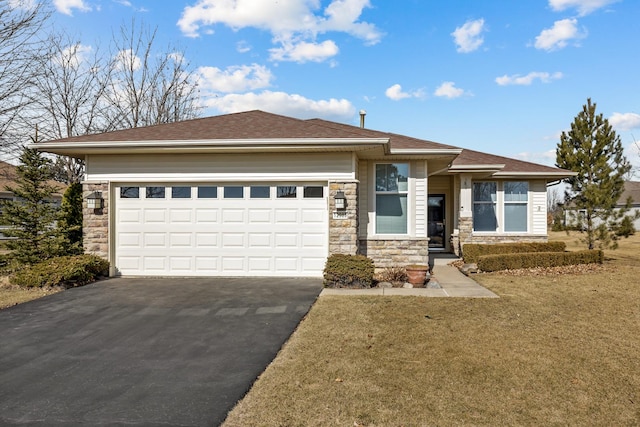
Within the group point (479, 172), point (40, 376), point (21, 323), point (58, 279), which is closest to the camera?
point (40, 376)

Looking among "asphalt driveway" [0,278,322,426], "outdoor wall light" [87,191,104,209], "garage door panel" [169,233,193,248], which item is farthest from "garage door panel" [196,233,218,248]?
"outdoor wall light" [87,191,104,209]

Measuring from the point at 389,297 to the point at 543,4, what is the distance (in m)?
9.49

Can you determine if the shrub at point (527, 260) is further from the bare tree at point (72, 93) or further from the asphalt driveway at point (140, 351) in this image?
the bare tree at point (72, 93)

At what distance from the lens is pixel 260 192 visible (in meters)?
9.42

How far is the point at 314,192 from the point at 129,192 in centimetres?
466

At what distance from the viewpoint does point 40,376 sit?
3.92m

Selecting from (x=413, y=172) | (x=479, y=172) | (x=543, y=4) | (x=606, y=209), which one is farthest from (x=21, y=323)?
(x=606, y=209)

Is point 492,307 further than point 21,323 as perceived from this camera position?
Yes

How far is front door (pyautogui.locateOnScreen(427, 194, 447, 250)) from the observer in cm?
1512

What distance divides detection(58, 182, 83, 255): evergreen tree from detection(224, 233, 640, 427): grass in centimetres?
688

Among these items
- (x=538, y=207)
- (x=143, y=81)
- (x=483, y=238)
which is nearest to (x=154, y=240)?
(x=483, y=238)

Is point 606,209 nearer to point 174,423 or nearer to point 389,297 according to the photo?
point 389,297

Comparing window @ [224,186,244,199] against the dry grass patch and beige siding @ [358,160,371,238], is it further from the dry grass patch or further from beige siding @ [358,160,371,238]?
the dry grass patch

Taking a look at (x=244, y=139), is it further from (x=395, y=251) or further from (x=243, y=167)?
(x=395, y=251)
